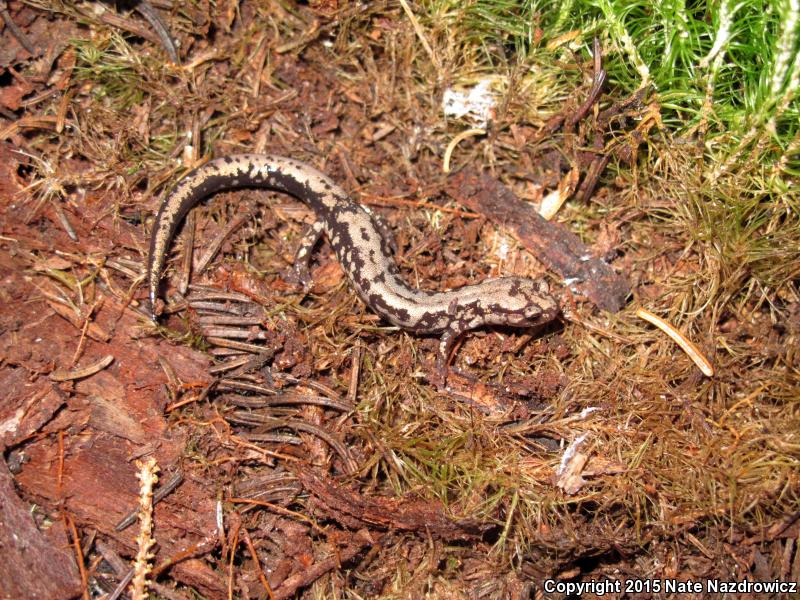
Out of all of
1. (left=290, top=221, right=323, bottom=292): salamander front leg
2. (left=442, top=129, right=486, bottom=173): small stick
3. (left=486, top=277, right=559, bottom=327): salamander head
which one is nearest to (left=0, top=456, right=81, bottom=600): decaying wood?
(left=290, top=221, right=323, bottom=292): salamander front leg

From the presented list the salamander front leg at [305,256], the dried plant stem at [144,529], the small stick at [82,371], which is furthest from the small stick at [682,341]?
the small stick at [82,371]

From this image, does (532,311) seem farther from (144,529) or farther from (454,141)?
(144,529)

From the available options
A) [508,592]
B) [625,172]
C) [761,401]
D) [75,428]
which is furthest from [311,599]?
[625,172]

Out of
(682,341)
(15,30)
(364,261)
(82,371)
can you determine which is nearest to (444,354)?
(364,261)

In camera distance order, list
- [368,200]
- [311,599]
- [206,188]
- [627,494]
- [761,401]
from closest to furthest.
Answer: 1. [311,599]
2. [627,494]
3. [761,401]
4. [206,188]
5. [368,200]

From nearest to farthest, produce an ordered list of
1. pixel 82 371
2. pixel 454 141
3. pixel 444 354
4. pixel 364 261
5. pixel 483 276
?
1. pixel 82 371
2. pixel 444 354
3. pixel 364 261
4. pixel 483 276
5. pixel 454 141

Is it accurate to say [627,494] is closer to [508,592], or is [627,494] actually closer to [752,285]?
[508,592]

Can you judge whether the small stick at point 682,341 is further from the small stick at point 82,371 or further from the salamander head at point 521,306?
the small stick at point 82,371

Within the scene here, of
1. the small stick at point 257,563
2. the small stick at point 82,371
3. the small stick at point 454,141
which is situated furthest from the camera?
the small stick at point 454,141
